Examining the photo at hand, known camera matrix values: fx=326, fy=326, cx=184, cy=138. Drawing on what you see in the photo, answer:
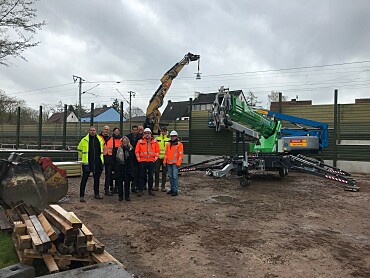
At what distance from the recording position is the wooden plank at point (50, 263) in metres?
3.29

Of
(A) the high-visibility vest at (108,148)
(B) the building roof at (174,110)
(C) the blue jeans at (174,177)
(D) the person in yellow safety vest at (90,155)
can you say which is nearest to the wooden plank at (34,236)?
(D) the person in yellow safety vest at (90,155)

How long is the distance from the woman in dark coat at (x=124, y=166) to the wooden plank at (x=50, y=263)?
13.5ft

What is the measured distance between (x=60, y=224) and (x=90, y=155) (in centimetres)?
392

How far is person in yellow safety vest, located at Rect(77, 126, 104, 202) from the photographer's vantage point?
298 inches

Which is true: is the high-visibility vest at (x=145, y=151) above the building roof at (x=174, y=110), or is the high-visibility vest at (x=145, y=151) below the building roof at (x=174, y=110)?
below

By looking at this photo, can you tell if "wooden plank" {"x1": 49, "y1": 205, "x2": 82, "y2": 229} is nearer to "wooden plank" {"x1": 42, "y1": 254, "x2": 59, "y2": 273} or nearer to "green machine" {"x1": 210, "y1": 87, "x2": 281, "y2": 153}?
"wooden plank" {"x1": 42, "y1": 254, "x2": 59, "y2": 273}

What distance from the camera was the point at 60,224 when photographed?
3.85 meters

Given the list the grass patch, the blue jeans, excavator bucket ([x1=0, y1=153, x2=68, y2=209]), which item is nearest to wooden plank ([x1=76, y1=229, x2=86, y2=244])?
the grass patch

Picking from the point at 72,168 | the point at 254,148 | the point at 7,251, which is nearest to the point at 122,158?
the point at 7,251

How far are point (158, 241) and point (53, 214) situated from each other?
1510 mm

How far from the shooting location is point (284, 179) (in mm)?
11461

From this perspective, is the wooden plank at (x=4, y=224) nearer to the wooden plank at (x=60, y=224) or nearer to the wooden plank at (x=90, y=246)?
the wooden plank at (x=60, y=224)

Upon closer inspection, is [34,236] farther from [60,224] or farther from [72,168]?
[72,168]

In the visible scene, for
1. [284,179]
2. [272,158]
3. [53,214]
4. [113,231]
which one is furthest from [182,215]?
[284,179]
